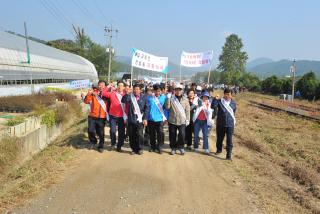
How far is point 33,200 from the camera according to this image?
538cm

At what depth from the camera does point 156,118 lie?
28.5 feet

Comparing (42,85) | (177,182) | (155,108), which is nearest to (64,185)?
(177,182)

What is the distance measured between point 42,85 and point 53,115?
19616 mm

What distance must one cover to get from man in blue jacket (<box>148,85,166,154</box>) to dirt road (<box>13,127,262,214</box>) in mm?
682

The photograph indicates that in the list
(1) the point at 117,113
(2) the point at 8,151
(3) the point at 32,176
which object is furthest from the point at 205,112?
(2) the point at 8,151

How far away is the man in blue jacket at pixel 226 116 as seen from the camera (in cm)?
870

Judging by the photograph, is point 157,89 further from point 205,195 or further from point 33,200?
point 33,200

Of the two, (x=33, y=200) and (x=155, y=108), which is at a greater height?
(x=155, y=108)

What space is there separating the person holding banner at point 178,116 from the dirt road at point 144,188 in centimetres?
67

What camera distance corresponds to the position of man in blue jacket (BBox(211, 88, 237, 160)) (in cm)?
870

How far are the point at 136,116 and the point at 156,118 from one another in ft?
1.67

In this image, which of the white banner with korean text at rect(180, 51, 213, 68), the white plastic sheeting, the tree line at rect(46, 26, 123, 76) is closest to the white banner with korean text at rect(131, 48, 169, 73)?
the white banner with korean text at rect(180, 51, 213, 68)

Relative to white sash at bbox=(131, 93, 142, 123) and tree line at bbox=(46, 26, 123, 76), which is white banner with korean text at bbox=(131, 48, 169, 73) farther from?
tree line at bbox=(46, 26, 123, 76)

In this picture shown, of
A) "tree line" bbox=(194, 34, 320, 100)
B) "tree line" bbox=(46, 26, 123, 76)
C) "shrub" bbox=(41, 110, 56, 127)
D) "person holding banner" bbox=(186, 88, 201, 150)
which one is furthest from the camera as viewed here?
"tree line" bbox=(46, 26, 123, 76)
